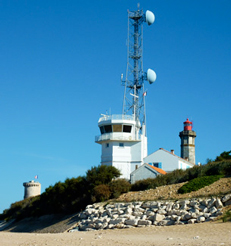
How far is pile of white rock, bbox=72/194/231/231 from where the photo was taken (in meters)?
25.5

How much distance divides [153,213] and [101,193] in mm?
7468

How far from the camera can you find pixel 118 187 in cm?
3500

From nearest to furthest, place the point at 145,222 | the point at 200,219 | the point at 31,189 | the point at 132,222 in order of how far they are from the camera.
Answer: the point at 200,219, the point at 145,222, the point at 132,222, the point at 31,189

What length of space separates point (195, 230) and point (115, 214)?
8.03 metres

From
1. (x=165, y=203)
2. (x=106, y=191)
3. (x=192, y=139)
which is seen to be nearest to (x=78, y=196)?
(x=106, y=191)

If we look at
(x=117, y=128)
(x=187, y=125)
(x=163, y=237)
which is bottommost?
(x=163, y=237)

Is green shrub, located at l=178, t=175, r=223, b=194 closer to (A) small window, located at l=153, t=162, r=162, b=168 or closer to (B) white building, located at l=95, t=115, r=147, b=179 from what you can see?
(B) white building, located at l=95, t=115, r=147, b=179

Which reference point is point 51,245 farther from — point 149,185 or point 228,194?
point 149,185

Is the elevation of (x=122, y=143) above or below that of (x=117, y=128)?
below

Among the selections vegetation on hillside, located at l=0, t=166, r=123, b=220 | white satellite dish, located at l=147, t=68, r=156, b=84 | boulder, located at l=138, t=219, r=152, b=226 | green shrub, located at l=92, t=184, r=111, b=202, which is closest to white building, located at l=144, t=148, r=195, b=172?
white satellite dish, located at l=147, t=68, r=156, b=84

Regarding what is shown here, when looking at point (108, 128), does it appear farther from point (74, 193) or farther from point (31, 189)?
point (31, 189)

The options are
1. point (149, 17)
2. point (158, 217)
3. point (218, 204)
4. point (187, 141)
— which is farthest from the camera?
point (187, 141)

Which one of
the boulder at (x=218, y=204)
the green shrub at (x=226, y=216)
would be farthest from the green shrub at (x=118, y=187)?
the green shrub at (x=226, y=216)

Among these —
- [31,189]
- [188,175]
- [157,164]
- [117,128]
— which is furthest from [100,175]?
[31,189]
